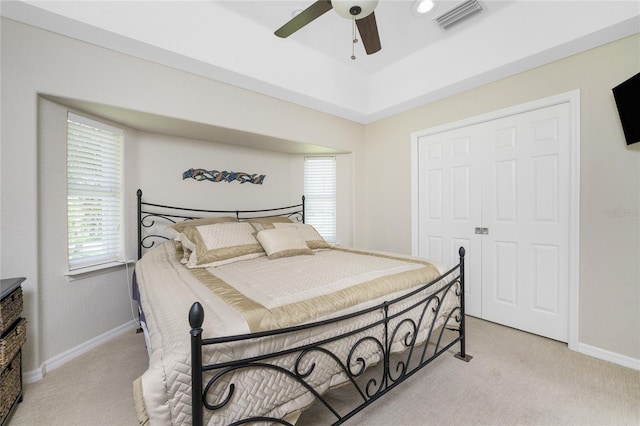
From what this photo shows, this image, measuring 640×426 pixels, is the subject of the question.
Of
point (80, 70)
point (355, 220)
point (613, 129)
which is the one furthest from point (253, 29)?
point (613, 129)

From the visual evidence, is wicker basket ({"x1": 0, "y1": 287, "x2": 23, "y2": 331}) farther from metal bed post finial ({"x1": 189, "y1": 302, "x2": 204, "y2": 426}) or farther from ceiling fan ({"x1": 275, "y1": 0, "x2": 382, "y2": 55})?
ceiling fan ({"x1": 275, "y1": 0, "x2": 382, "y2": 55})

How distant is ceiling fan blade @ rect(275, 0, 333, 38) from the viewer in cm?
165

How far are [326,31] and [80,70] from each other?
2.21m

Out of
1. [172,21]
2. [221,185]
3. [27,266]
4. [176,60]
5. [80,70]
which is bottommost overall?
[27,266]

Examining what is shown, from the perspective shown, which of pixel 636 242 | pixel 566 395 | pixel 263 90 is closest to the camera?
pixel 566 395

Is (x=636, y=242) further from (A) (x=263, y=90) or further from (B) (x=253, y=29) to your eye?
(B) (x=253, y=29)

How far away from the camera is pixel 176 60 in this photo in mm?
2379

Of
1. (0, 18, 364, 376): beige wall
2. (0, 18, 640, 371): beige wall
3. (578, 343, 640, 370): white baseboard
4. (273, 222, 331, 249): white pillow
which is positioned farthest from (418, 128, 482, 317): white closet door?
(0, 18, 364, 376): beige wall

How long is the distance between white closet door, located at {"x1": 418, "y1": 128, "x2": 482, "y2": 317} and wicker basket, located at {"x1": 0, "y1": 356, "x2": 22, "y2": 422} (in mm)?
3659

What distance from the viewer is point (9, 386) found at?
5.05 feet

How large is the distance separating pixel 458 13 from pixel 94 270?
13.3ft

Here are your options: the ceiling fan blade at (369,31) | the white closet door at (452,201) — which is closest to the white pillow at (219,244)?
the ceiling fan blade at (369,31)

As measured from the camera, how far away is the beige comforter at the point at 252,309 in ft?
3.12

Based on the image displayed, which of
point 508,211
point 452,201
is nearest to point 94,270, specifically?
point 452,201
